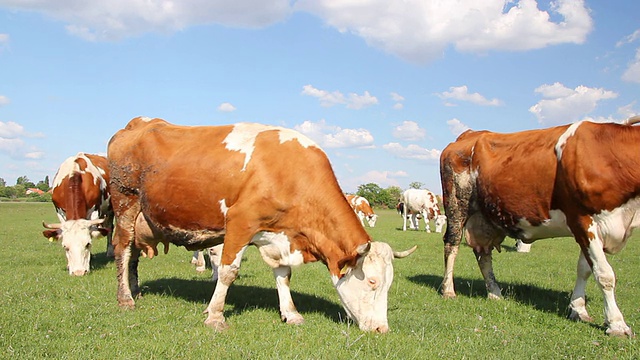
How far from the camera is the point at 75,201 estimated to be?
12.0 metres

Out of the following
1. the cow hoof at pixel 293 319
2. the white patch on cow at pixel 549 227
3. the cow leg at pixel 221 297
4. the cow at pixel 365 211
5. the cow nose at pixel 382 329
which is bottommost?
the cow at pixel 365 211

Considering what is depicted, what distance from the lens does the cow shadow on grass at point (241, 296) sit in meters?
8.09

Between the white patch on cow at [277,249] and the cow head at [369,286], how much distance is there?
0.83 metres

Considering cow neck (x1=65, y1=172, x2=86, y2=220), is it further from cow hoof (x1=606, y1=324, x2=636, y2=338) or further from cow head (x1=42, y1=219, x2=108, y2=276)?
cow hoof (x1=606, y1=324, x2=636, y2=338)

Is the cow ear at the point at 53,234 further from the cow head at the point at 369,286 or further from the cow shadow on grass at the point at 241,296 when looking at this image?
the cow head at the point at 369,286

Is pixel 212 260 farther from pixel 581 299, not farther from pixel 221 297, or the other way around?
pixel 581 299

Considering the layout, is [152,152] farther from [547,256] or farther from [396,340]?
[547,256]

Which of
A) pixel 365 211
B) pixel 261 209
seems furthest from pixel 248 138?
pixel 365 211

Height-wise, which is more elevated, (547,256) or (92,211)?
(92,211)

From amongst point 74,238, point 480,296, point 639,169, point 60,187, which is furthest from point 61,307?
point 639,169

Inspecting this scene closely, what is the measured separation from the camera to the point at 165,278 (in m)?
11.1

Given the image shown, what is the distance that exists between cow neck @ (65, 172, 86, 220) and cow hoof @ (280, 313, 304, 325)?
23.5 ft

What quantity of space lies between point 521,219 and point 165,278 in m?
7.57

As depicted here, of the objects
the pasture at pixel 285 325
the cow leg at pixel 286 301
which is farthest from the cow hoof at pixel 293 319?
the pasture at pixel 285 325
